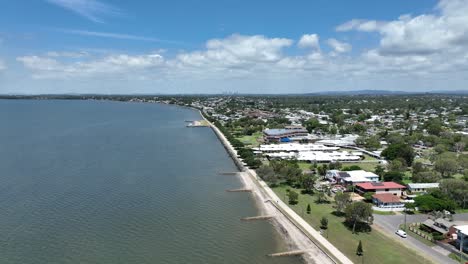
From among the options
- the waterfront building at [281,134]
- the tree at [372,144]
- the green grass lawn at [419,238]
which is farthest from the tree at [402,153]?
the green grass lawn at [419,238]

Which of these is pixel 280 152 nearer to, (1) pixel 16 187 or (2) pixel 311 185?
(2) pixel 311 185

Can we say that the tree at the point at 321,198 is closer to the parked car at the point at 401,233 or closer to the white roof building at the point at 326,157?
the parked car at the point at 401,233

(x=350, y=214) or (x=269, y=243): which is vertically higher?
(x=350, y=214)

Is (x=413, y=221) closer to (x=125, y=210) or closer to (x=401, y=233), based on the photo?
(x=401, y=233)

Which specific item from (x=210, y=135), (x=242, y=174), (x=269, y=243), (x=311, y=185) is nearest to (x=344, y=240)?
(x=269, y=243)

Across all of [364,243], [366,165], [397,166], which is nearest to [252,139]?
[366,165]

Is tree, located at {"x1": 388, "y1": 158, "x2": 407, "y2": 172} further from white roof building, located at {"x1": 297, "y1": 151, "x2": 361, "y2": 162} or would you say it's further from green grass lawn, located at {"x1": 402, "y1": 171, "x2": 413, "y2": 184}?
white roof building, located at {"x1": 297, "y1": 151, "x2": 361, "y2": 162}
